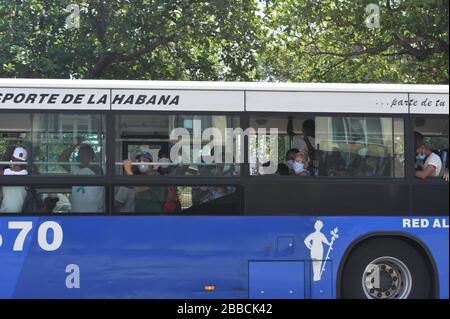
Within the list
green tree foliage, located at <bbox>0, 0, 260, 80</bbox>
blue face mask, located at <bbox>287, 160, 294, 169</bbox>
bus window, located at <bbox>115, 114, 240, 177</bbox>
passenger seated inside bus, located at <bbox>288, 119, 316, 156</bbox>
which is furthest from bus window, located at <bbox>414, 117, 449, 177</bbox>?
green tree foliage, located at <bbox>0, 0, 260, 80</bbox>

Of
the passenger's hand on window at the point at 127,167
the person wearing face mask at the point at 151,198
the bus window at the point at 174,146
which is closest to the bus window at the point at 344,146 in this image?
the bus window at the point at 174,146

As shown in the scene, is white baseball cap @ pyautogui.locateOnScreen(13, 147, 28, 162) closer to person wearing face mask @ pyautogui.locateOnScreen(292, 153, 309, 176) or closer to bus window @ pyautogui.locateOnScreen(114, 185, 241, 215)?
bus window @ pyautogui.locateOnScreen(114, 185, 241, 215)

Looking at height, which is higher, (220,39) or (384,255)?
(220,39)

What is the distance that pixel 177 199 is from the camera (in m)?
6.32

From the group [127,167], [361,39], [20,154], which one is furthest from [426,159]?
[361,39]

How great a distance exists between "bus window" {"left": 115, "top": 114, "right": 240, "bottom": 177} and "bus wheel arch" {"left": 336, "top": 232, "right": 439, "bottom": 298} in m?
1.57

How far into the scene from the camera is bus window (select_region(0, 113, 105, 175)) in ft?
20.4

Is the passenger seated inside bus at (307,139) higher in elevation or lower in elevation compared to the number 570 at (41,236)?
higher

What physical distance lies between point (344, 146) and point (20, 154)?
3609mm

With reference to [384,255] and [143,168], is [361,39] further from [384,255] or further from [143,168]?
[143,168]

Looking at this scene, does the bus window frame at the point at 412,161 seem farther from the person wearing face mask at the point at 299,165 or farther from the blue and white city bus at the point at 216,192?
the person wearing face mask at the point at 299,165

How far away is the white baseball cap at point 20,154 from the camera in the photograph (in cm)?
621

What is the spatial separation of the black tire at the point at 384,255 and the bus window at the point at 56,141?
9.91 feet

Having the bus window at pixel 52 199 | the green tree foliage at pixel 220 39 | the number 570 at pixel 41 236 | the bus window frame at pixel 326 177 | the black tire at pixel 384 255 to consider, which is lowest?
the black tire at pixel 384 255
